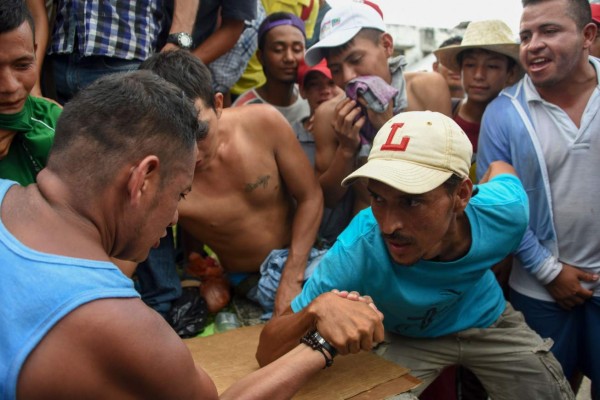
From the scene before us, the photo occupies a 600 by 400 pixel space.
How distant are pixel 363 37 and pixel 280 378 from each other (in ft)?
7.35

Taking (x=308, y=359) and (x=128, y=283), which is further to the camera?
(x=308, y=359)

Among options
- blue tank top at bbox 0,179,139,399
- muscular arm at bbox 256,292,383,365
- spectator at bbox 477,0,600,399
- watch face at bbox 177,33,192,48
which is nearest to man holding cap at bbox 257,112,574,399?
muscular arm at bbox 256,292,383,365

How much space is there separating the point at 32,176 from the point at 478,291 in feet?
6.77

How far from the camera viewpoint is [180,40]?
9.94 feet

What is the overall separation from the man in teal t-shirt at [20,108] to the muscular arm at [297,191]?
116 cm

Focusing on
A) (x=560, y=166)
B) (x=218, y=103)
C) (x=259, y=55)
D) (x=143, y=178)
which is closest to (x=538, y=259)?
(x=560, y=166)

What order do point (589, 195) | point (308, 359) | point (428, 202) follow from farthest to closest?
point (589, 195) → point (428, 202) → point (308, 359)

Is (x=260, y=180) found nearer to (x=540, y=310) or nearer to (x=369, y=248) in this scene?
(x=369, y=248)

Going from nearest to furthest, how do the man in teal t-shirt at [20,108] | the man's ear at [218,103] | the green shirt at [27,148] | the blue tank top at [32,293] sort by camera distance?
the blue tank top at [32,293], the man in teal t-shirt at [20,108], the green shirt at [27,148], the man's ear at [218,103]

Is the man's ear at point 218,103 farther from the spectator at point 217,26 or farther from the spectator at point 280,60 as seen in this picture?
the spectator at point 280,60

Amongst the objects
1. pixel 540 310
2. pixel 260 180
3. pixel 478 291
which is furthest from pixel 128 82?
pixel 540 310

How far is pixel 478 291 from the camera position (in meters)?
2.57

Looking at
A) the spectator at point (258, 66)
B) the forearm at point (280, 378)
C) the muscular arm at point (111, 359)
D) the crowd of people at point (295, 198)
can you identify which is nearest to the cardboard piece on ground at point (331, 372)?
the crowd of people at point (295, 198)

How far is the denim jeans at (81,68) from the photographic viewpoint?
9.55ft
